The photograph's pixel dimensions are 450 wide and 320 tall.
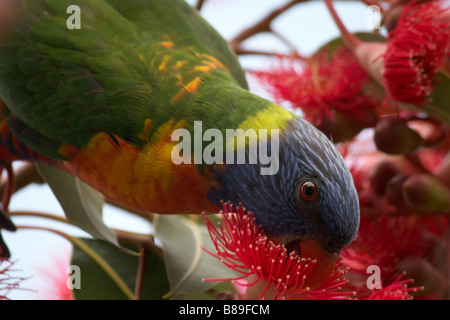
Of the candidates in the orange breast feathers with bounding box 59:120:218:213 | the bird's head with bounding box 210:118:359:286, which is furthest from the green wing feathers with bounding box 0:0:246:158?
the bird's head with bounding box 210:118:359:286

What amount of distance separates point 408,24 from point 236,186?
50 cm

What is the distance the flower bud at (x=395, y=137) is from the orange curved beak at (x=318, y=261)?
328mm

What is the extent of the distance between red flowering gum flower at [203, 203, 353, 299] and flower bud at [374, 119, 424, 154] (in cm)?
34

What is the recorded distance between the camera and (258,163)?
926 mm

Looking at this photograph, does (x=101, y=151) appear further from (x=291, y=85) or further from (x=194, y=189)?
(x=291, y=85)

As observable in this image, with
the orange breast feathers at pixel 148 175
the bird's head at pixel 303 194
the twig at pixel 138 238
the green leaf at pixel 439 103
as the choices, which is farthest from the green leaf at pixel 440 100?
the twig at pixel 138 238

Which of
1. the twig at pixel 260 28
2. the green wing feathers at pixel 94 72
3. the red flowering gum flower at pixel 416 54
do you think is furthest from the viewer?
the twig at pixel 260 28

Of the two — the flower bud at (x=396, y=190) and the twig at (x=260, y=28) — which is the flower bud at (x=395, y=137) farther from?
the twig at (x=260, y=28)

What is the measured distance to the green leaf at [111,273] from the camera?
1.18m

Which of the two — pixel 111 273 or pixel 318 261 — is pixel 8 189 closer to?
pixel 111 273

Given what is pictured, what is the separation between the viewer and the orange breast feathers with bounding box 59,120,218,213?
3.15 feet

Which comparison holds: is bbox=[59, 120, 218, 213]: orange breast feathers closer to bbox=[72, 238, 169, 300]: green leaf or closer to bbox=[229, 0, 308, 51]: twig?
bbox=[72, 238, 169, 300]: green leaf

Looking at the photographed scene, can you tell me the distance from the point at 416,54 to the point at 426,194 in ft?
0.91
